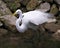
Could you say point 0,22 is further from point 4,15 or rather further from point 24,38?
point 24,38

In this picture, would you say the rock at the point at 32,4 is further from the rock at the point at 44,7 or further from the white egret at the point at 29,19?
the white egret at the point at 29,19

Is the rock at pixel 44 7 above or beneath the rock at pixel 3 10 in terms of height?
above

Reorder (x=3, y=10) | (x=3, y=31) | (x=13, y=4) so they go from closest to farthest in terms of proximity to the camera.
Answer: (x=3, y=31)
(x=3, y=10)
(x=13, y=4)

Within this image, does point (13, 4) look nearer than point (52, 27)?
No

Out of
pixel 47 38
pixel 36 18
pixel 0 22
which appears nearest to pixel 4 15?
pixel 0 22

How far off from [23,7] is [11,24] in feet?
6.19

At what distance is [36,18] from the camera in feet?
31.8

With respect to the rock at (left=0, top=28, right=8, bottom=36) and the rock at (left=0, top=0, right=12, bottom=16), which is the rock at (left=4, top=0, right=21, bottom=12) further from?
the rock at (left=0, top=28, right=8, bottom=36)

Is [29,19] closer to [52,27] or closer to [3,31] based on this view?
[52,27]

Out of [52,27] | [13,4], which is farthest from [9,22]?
[13,4]

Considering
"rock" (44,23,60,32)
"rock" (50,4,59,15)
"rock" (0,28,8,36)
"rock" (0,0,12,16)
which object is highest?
"rock" (50,4,59,15)

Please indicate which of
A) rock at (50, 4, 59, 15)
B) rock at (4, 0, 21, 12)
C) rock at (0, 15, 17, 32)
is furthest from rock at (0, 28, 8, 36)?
rock at (50, 4, 59, 15)

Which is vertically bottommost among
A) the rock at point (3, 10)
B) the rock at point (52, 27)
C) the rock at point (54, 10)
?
the rock at point (52, 27)

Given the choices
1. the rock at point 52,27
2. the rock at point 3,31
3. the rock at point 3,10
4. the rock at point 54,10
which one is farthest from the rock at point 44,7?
the rock at point 3,31
